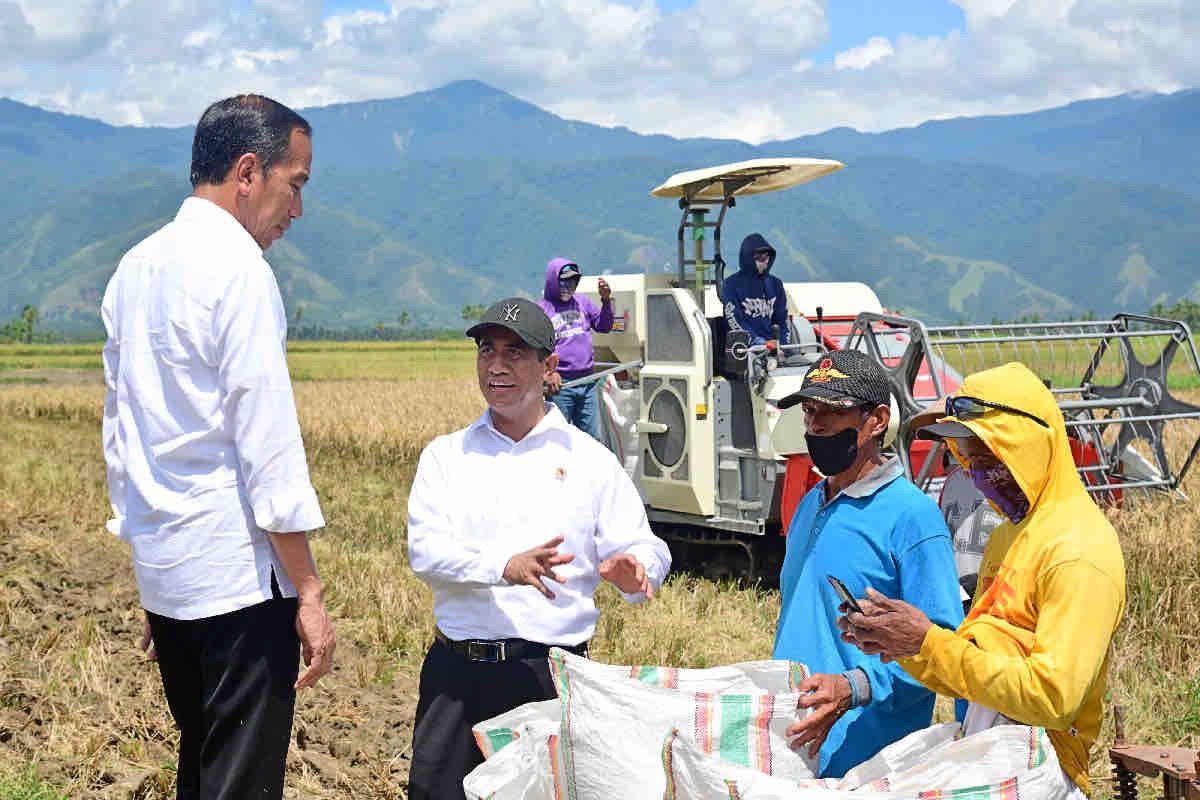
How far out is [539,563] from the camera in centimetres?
309

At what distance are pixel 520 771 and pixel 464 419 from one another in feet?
57.8

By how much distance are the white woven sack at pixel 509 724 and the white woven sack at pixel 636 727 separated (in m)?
0.22

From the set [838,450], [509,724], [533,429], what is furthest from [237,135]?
[838,450]

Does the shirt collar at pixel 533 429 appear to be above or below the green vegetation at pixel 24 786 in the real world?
above

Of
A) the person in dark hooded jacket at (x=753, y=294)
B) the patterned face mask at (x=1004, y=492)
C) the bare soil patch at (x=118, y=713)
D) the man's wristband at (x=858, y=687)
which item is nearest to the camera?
the patterned face mask at (x=1004, y=492)

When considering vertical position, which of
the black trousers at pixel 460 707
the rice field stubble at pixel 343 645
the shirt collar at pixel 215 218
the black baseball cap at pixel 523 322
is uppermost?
the shirt collar at pixel 215 218

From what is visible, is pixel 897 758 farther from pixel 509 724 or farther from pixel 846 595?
pixel 509 724

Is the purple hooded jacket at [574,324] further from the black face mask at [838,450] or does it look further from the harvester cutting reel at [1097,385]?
the black face mask at [838,450]

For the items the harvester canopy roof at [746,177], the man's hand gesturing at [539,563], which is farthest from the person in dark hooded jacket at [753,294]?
the man's hand gesturing at [539,563]

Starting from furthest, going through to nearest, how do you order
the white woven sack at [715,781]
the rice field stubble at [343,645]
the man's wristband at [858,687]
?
1. the rice field stubble at [343,645]
2. the man's wristband at [858,687]
3. the white woven sack at [715,781]

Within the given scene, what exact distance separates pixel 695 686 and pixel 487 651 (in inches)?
26.9

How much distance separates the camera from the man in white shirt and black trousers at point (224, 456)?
2953 mm

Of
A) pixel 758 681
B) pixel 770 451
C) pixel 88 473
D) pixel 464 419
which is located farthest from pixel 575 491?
pixel 464 419

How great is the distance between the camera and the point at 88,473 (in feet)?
48.8
